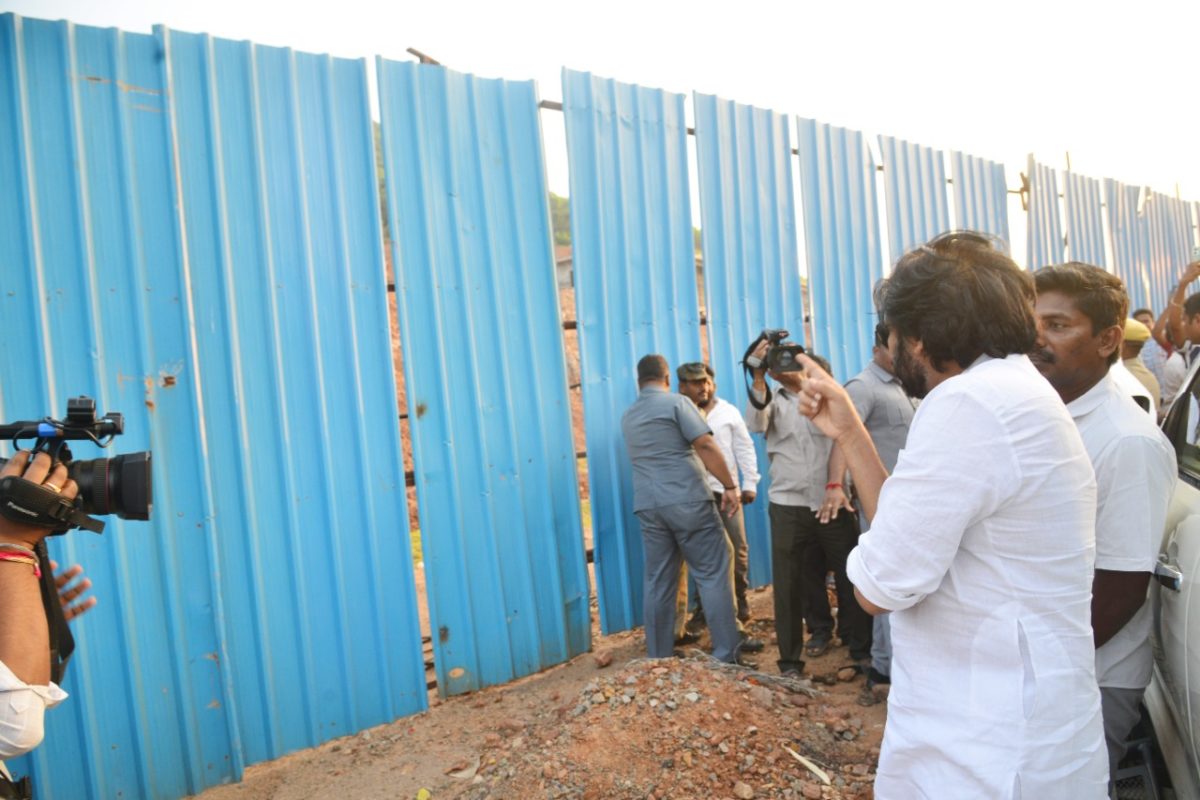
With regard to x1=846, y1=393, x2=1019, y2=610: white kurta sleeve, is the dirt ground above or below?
below

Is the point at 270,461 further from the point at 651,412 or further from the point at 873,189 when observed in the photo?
the point at 873,189

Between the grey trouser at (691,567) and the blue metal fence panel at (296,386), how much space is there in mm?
1331

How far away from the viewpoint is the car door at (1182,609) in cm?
182

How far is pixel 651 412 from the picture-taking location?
14.6 ft

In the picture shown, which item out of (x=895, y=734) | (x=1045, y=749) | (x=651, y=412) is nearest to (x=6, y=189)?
(x=651, y=412)

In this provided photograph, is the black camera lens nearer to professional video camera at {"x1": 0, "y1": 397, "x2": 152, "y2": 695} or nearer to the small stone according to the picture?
professional video camera at {"x1": 0, "y1": 397, "x2": 152, "y2": 695}

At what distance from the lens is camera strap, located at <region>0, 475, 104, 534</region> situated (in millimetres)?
1664

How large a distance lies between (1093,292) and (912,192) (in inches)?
201

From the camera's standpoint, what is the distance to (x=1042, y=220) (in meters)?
8.77

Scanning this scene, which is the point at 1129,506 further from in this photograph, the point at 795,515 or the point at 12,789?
the point at 795,515

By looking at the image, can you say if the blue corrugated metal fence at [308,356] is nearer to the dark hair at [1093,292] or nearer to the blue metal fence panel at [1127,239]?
the dark hair at [1093,292]

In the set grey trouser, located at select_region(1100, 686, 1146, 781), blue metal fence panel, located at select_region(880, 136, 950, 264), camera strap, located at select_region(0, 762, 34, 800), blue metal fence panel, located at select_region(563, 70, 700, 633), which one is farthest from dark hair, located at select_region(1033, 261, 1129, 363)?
blue metal fence panel, located at select_region(880, 136, 950, 264)

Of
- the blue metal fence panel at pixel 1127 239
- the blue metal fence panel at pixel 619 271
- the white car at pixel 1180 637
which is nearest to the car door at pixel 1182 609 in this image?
the white car at pixel 1180 637

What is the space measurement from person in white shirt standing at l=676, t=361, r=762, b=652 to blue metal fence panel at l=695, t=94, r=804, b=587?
0.92 feet
